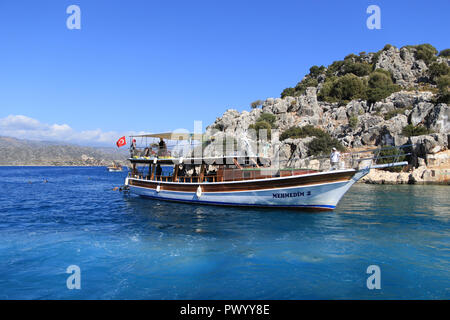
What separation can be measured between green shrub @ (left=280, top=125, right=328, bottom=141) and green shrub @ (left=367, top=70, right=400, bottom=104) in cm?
1722

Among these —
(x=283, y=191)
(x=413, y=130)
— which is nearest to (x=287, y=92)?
(x=413, y=130)

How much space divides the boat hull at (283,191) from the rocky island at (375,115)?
27.1 ft

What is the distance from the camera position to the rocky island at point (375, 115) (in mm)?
38750

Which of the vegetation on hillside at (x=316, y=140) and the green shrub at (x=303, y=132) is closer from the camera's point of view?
the vegetation on hillside at (x=316, y=140)

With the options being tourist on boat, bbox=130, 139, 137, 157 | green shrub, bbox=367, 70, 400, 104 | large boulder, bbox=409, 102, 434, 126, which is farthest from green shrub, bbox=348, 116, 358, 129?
tourist on boat, bbox=130, 139, 137, 157

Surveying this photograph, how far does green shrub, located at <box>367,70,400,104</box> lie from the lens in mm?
66062

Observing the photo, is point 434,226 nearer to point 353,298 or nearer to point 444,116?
point 353,298

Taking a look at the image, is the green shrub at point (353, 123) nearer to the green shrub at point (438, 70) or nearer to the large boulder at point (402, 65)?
the large boulder at point (402, 65)

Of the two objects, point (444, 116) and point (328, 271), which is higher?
point (444, 116)

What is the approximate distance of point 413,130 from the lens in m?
46.0

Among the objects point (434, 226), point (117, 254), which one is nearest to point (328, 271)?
point (117, 254)

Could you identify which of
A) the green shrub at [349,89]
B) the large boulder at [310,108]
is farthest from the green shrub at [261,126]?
the green shrub at [349,89]
